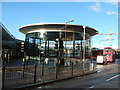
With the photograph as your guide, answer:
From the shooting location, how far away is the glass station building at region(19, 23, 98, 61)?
46.3m

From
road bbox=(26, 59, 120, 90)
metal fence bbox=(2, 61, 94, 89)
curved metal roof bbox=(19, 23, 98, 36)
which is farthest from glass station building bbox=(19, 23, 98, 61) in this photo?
road bbox=(26, 59, 120, 90)

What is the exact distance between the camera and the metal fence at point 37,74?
11.4 m

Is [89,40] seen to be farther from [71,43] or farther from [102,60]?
[102,60]

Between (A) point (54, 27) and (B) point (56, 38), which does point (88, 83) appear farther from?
(B) point (56, 38)

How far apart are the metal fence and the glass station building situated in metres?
23.7

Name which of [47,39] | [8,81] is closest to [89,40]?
[47,39]

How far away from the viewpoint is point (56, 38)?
1923 inches

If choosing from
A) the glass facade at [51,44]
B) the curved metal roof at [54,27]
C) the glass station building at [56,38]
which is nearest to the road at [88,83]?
the glass station building at [56,38]

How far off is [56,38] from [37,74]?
34.1 meters

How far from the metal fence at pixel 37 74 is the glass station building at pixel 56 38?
23.7m

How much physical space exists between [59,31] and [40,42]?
1002 centimetres

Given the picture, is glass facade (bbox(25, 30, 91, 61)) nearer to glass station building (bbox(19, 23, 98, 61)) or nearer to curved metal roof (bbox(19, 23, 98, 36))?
glass station building (bbox(19, 23, 98, 61))

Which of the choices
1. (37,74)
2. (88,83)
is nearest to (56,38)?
(37,74)

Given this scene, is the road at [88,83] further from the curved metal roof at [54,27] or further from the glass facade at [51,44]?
the glass facade at [51,44]
